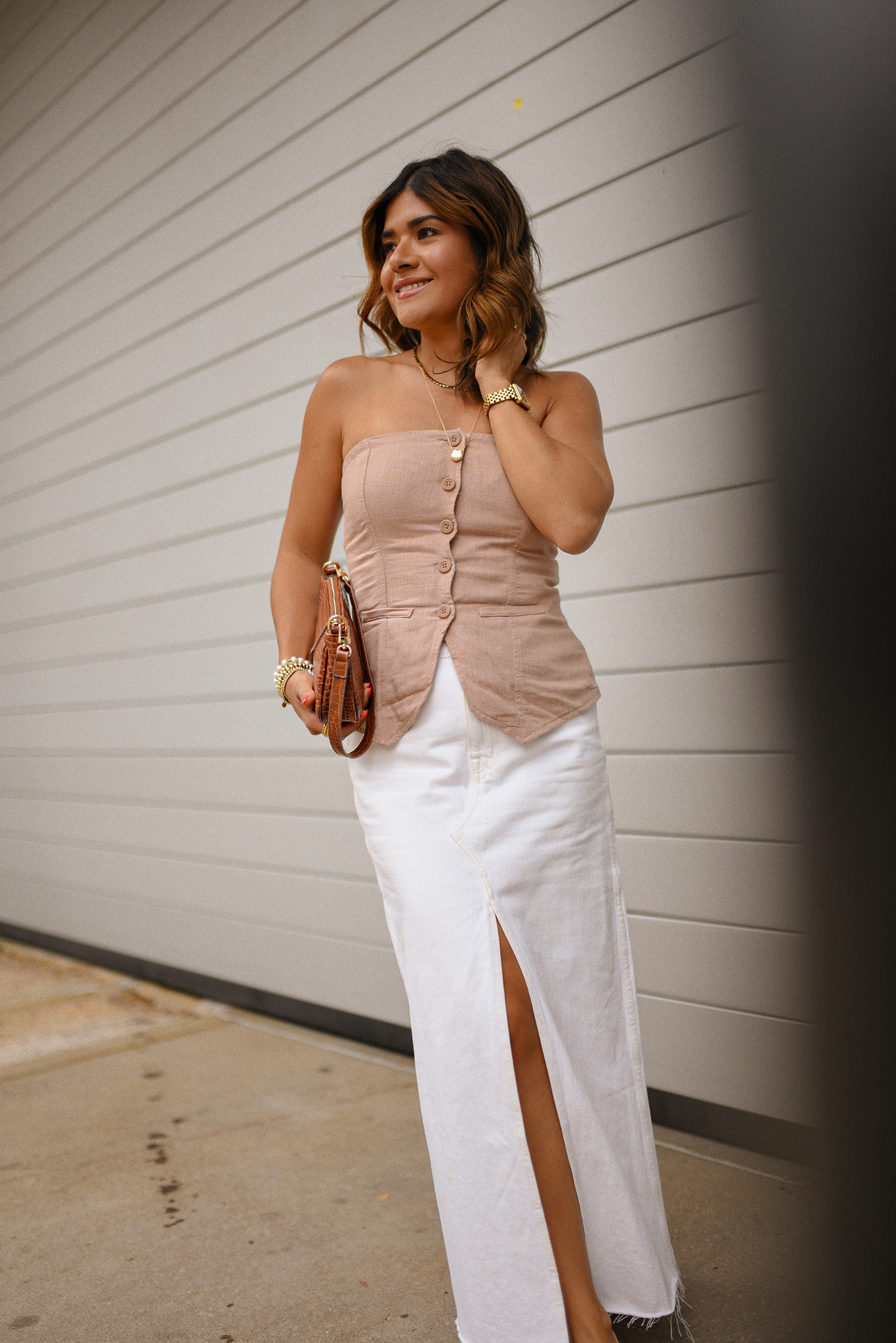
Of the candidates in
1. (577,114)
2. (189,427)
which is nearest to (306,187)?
(189,427)

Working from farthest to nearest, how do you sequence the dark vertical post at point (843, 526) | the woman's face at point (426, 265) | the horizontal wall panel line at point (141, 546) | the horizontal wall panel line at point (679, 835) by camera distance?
the horizontal wall panel line at point (141, 546) → the horizontal wall panel line at point (679, 835) → the woman's face at point (426, 265) → the dark vertical post at point (843, 526)

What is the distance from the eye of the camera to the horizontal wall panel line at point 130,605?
12.3ft

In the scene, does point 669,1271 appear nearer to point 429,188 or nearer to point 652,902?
point 652,902

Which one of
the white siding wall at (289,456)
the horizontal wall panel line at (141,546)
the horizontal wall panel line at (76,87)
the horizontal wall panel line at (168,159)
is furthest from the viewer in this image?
the horizontal wall panel line at (76,87)

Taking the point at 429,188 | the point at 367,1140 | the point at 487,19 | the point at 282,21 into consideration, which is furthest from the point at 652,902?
the point at 282,21

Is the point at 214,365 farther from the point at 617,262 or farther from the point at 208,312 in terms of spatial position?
the point at 617,262

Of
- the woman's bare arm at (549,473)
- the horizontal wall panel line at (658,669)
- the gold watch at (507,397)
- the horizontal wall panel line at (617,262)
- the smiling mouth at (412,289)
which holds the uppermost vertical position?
the horizontal wall panel line at (617,262)

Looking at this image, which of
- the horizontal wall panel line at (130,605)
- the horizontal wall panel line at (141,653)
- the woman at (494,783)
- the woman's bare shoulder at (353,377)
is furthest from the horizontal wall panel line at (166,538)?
the woman's bare shoulder at (353,377)

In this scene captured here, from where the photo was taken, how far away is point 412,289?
5.80ft

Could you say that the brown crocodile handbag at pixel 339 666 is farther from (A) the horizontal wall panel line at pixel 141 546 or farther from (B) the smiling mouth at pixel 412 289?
(A) the horizontal wall panel line at pixel 141 546

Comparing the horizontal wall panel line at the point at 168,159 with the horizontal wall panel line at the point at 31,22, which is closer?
the horizontal wall panel line at the point at 168,159

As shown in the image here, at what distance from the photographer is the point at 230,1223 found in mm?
2223

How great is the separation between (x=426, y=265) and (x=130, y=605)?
2.86m

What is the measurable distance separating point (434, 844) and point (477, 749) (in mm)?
157
